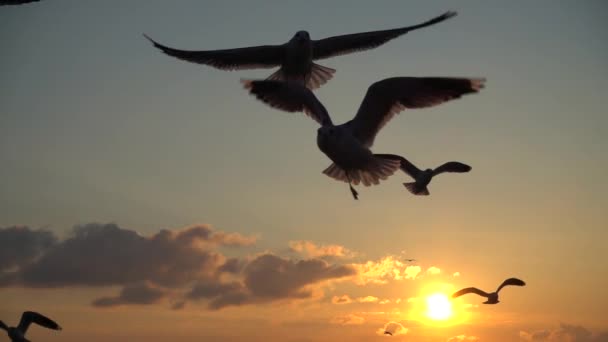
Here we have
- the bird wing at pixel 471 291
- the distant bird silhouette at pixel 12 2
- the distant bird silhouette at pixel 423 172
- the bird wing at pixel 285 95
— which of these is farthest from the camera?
the bird wing at pixel 471 291

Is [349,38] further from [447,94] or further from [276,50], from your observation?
[447,94]

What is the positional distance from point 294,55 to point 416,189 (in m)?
3.96

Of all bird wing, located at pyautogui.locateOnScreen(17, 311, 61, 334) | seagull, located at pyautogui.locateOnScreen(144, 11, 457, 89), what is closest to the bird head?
seagull, located at pyautogui.locateOnScreen(144, 11, 457, 89)

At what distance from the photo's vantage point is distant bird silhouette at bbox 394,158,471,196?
57.9ft

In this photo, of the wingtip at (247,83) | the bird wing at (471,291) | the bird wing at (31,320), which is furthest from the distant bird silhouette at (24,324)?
the bird wing at (471,291)

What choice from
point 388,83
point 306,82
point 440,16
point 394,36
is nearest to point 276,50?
point 306,82

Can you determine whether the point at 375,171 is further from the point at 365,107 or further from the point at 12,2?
the point at 12,2

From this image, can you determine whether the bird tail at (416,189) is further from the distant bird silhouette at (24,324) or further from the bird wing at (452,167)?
the distant bird silhouette at (24,324)

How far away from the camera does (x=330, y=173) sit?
15.5 m

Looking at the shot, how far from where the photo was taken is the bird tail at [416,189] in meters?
17.6

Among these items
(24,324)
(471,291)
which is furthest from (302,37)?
(24,324)

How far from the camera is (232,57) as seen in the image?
18.4 metres

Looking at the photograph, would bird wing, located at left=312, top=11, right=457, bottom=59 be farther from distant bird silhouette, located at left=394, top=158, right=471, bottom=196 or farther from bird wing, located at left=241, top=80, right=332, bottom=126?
bird wing, located at left=241, top=80, right=332, bottom=126

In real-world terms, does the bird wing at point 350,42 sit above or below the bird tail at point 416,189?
above
